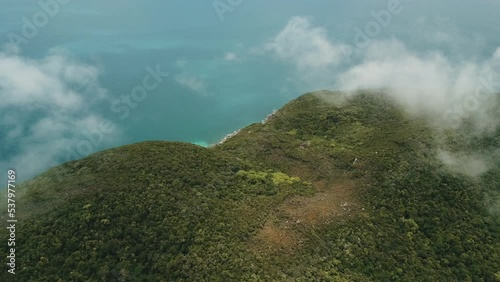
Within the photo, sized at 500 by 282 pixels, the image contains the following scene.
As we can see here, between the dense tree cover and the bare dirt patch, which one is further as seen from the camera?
the bare dirt patch

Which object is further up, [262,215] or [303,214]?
[262,215]

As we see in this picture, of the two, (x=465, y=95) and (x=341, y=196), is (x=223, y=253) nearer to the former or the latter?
(x=341, y=196)

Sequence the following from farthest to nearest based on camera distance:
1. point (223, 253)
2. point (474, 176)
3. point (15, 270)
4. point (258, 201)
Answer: point (474, 176) < point (258, 201) < point (223, 253) < point (15, 270)

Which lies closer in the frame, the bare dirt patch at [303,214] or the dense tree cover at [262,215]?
the dense tree cover at [262,215]

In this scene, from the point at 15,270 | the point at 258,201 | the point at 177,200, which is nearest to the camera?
the point at 15,270

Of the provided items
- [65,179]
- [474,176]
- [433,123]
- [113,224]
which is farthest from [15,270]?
[433,123]

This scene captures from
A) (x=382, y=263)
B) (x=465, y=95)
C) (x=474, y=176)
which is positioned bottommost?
(x=382, y=263)

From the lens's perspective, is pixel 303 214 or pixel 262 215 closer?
pixel 262 215

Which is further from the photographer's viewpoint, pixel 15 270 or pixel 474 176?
pixel 474 176
